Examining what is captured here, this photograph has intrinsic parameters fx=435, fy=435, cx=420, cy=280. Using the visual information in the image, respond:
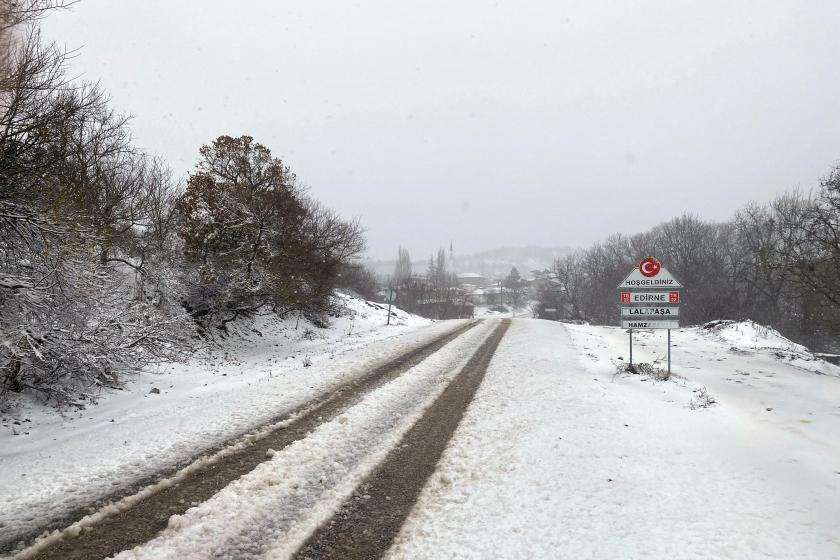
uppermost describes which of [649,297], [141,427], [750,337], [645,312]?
[649,297]

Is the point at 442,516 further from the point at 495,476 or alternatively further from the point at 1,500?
the point at 1,500

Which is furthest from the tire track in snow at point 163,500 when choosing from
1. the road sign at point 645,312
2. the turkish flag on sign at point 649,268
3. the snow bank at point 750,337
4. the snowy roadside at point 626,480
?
the snow bank at point 750,337

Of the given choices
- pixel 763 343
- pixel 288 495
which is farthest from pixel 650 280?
pixel 763 343

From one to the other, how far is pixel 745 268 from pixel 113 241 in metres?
53.4

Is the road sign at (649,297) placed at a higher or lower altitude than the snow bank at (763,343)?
higher

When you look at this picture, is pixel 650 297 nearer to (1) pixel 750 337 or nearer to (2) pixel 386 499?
(2) pixel 386 499

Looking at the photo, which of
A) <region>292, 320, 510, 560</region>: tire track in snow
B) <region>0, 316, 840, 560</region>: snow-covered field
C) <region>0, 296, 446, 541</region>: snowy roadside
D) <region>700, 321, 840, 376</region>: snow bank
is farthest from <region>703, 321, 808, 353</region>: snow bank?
<region>292, 320, 510, 560</region>: tire track in snow

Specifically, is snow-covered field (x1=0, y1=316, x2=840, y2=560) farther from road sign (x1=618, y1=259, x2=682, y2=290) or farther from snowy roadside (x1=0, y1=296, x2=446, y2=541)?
road sign (x1=618, y1=259, x2=682, y2=290)

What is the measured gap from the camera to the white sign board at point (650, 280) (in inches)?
426

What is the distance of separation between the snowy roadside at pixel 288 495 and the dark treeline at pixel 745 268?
778 inches

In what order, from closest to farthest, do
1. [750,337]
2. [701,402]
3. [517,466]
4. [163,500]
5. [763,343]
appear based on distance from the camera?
[163,500], [517,466], [701,402], [763,343], [750,337]

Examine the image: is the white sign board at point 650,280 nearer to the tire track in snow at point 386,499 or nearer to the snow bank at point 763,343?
the tire track in snow at point 386,499

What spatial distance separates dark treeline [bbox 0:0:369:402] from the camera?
597cm

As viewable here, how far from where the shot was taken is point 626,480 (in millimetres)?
4957
